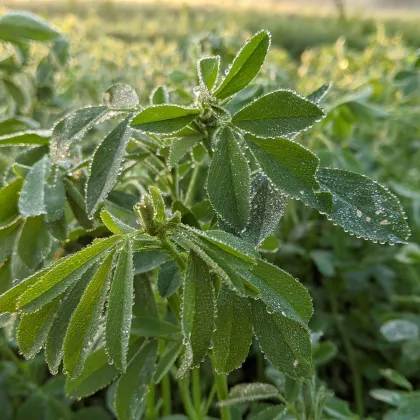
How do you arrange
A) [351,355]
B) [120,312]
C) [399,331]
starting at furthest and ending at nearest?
[351,355]
[399,331]
[120,312]

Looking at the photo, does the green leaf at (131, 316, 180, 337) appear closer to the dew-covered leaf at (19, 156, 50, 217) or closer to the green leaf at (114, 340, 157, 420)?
the green leaf at (114, 340, 157, 420)

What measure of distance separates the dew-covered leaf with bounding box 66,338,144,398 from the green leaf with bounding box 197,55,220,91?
0.97ft

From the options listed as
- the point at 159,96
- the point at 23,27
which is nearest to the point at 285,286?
the point at 159,96

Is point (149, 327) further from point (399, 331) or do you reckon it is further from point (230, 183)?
point (399, 331)

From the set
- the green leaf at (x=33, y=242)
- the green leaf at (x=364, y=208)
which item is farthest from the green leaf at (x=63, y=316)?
the green leaf at (x=364, y=208)

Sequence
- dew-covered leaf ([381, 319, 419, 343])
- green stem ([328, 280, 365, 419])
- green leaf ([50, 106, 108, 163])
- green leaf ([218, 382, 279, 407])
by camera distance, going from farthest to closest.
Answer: green stem ([328, 280, 365, 419]) < dew-covered leaf ([381, 319, 419, 343]) < green leaf ([218, 382, 279, 407]) < green leaf ([50, 106, 108, 163])

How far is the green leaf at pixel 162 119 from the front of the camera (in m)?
0.48

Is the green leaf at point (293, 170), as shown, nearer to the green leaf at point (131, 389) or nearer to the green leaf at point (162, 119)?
the green leaf at point (162, 119)

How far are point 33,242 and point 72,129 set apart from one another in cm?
13

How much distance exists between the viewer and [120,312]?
44 cm

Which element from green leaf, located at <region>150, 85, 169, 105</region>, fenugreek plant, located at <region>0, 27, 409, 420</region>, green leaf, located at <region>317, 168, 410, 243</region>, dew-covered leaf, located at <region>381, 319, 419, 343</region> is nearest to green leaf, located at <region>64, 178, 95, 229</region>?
fenugreek plant, located at <region>0, 27, 409, 420</region>

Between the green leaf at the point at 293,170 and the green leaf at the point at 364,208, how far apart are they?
2 cm

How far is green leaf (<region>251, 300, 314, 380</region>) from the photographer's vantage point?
50 cm

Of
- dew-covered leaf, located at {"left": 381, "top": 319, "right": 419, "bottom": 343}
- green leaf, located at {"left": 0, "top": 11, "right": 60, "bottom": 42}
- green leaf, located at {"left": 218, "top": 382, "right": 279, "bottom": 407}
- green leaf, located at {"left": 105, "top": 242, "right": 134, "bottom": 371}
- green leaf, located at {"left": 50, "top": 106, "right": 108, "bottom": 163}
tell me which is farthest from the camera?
dew-covered leaf, located at {"left": 381, "top": 319, "right": 419, "bottom": 343}
